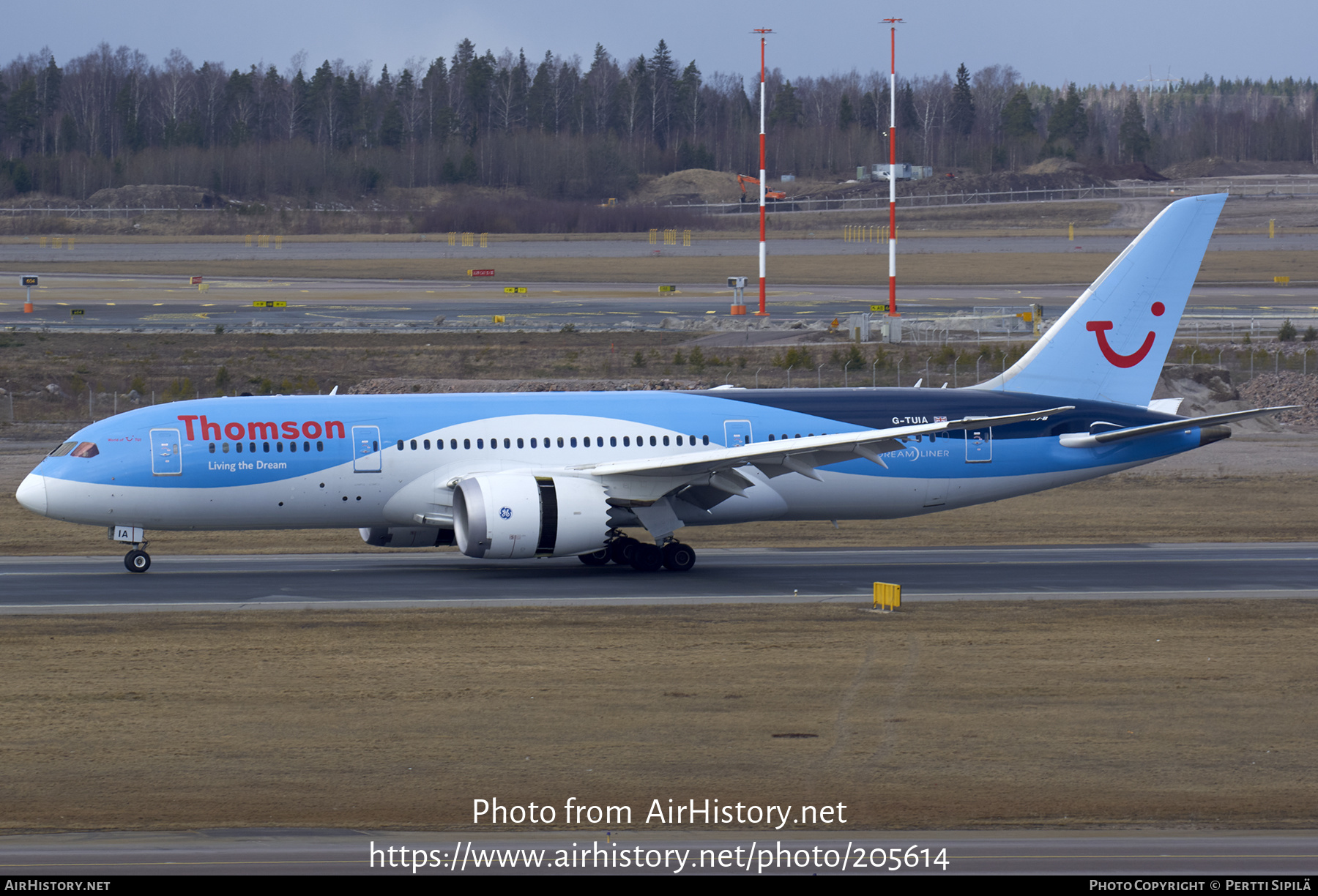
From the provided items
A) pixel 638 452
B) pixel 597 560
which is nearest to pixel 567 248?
pixel 597 560

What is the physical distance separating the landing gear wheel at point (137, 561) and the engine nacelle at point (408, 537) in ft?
16.5

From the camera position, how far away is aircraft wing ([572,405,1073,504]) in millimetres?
31484

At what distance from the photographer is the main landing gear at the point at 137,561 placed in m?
33.4

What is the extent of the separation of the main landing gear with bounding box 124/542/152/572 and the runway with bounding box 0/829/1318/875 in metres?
18.8

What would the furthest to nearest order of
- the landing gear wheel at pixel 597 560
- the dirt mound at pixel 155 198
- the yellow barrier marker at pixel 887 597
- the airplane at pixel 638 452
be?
the dirt mound at pixel 155 198, the landing gear wheel at pixel 597 560, the airplane at pixel 638 452, the yellow barrier marker at pixel 887 597

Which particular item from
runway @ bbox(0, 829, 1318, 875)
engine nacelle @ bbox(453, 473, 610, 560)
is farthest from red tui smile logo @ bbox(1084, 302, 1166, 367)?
runway @ bbox(0, 829, 1318, 875)

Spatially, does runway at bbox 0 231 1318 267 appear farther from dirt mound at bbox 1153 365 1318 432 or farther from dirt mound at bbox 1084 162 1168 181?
dirt mound at bbox 1153 365 1318 432

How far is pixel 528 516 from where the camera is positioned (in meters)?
31.3

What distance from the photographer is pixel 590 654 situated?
24734 millimetres

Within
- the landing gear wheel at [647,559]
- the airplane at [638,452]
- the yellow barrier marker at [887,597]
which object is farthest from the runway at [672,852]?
the landing gear wheel at [647,559]

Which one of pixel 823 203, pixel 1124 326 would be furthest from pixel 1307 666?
pixel 823 203

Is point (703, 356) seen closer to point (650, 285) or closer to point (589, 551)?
point (589, 551)

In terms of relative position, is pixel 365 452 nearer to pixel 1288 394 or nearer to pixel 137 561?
pixel 137 561

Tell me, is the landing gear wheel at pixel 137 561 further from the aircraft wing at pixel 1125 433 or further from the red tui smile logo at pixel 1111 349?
the red tui smile logo at pixel 1111 349
